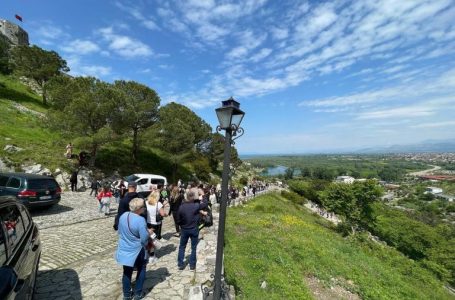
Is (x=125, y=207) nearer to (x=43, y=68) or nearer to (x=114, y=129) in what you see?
(x=114, y=129)

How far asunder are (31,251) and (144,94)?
Answer: 28.7 metres

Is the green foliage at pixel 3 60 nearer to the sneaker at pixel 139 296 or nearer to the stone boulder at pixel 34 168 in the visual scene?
the stone boulder at pixel 34 168

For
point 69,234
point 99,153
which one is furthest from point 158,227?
point 99,153

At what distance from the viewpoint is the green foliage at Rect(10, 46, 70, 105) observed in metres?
41.4

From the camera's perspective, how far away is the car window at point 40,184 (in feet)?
44.8

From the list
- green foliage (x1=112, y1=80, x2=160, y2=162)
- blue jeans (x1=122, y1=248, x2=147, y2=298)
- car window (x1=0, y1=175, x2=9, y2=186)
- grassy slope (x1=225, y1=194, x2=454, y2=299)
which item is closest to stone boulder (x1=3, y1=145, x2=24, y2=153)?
green foliage (x1=112, y1=80, x2=160, y2=162)

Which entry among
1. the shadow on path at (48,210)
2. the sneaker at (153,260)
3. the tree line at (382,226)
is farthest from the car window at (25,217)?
the tree line at (382,226)

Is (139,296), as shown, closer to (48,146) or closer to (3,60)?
(48,146)

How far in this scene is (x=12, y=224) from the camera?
429cm

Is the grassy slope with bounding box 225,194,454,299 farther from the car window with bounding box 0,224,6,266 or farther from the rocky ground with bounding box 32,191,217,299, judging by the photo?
the car window with bounding box 0,224,6,266

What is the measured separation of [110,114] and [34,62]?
2527cm

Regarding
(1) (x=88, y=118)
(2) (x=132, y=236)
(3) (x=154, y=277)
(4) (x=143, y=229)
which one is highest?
(1) (x=88, y=118)

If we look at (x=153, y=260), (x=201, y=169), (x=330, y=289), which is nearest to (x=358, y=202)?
(x=201, y=169)

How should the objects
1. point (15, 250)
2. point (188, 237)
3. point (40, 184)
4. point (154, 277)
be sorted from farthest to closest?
point (40, 184) → point (188, 237) → point (154, 277) → point (15, 250)
